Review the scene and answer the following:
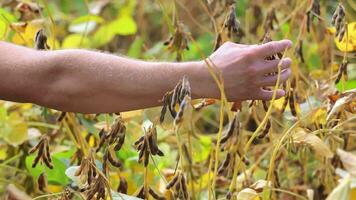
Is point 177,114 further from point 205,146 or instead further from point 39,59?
point 205,146

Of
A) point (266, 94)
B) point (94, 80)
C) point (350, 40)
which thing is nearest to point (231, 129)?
point (266, 94)

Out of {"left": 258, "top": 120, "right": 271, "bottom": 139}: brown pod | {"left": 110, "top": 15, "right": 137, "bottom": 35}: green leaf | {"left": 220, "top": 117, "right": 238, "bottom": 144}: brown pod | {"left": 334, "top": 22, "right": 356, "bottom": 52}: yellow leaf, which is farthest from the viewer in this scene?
{"left": 110, "top": 15, "right": 137, "bottom": 35}: green leaf

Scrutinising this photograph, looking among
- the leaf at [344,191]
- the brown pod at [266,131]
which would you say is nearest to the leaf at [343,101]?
the brown pod at [266,131]

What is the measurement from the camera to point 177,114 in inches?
34.7

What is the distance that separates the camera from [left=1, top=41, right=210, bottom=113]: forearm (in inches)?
40.6

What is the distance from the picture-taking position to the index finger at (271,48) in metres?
1.01

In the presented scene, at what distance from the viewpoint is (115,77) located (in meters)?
1.04

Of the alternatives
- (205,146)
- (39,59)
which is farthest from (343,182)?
(205,146)

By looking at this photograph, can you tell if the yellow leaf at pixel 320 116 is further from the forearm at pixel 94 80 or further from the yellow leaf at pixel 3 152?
the yellow leaf at pixel 3 152

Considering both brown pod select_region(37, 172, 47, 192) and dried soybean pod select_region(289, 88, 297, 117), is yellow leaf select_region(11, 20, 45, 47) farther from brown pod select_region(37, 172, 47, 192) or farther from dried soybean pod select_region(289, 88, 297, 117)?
dried soybean pod select_region(289, 88, 297, 117)

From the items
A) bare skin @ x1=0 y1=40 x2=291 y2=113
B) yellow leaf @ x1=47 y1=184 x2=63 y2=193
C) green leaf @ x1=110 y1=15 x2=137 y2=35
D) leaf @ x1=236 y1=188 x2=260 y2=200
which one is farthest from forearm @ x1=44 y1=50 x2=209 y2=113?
green leaf @ x1=110 y1=15 x2=137 y2=35

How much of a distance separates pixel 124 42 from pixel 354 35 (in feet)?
5.01

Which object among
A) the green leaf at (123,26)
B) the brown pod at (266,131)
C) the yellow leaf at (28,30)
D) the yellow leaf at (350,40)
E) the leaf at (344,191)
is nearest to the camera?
the leaf at (344,191)

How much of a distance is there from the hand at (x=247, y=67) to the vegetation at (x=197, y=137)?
2cm
